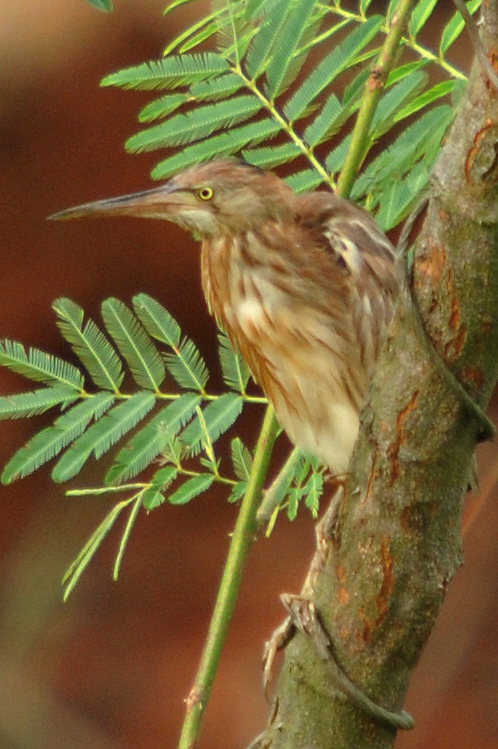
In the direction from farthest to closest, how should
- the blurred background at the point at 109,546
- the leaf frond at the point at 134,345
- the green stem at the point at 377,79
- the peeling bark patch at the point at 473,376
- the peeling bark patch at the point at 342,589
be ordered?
the blurred background at the point at 109,546
the leaf frond at the point at 134,345
the green stem at the point at 377,79
the peeling bark patch at the point at 342,589
the peeling bark patch at the point at 473,376

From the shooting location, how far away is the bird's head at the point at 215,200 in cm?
151

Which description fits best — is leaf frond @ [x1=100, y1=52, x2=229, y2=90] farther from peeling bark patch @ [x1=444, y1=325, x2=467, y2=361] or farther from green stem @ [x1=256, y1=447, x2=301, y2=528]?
peeling bark patch @ [x1=444, y1=325, x2=467, y2=361]

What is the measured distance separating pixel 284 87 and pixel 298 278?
0.24 meters

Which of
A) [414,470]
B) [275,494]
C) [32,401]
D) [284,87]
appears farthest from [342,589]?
[284,87]

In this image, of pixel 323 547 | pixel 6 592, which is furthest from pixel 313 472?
pixel 6 592

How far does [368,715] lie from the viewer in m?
1.24

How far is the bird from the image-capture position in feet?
5.01

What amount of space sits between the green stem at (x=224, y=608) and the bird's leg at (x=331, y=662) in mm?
190

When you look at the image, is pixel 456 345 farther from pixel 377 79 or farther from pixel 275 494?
pixel 275 494

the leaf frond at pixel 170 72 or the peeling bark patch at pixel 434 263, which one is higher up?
the leaf frond at pixel 170 72

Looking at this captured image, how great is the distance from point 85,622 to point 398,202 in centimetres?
195

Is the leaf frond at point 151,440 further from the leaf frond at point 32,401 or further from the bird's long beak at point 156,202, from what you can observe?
the bird's long beak at point 156,202

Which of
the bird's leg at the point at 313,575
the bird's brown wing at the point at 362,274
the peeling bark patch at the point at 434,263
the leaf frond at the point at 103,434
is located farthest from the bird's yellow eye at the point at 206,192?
the peeling bark patch at the point at 434,263

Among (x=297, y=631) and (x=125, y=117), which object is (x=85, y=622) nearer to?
(x=125, y=117)
